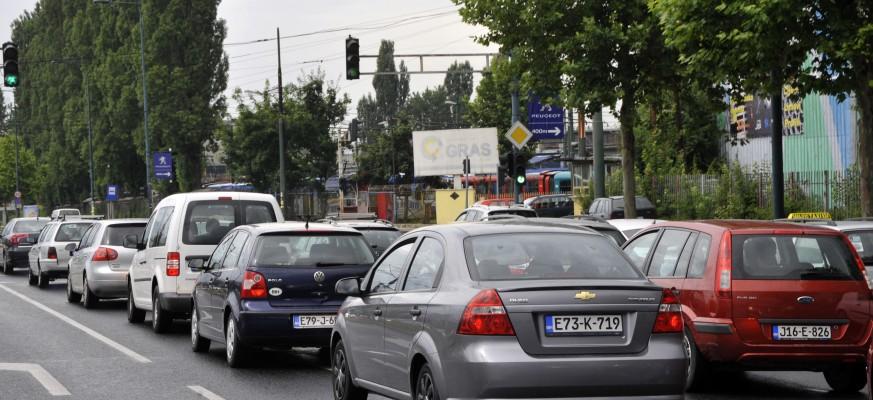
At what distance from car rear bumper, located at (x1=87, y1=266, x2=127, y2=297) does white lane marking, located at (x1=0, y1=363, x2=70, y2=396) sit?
28.2ft

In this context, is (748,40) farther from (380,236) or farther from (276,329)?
(276,329)

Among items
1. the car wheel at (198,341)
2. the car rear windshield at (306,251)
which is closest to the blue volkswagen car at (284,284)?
the car rear windshield at (306,251)

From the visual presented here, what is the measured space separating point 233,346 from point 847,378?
5.93 m

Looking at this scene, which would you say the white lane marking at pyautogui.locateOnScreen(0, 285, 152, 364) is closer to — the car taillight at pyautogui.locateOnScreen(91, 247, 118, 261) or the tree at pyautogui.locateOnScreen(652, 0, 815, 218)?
the car taillight at pyautogui.locateOnScreen(91, 247, 118, 261)

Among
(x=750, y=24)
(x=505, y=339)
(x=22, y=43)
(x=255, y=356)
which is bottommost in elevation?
(x=255, y=356)

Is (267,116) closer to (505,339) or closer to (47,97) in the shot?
(47,97)

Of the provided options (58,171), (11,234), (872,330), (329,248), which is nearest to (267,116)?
(11,234)

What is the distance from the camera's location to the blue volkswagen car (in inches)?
527

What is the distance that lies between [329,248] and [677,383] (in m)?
6.45

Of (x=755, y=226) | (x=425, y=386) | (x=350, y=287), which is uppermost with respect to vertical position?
(x=755, y=226)

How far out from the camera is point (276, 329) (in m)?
13.4

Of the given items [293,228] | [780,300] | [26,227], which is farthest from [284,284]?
[26,227]

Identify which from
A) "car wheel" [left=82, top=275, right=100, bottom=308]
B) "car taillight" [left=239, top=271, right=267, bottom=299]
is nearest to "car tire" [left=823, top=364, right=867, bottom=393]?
"car taillight" [left=239, top=271, right=267, bottom=299]

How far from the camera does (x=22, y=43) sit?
114m
